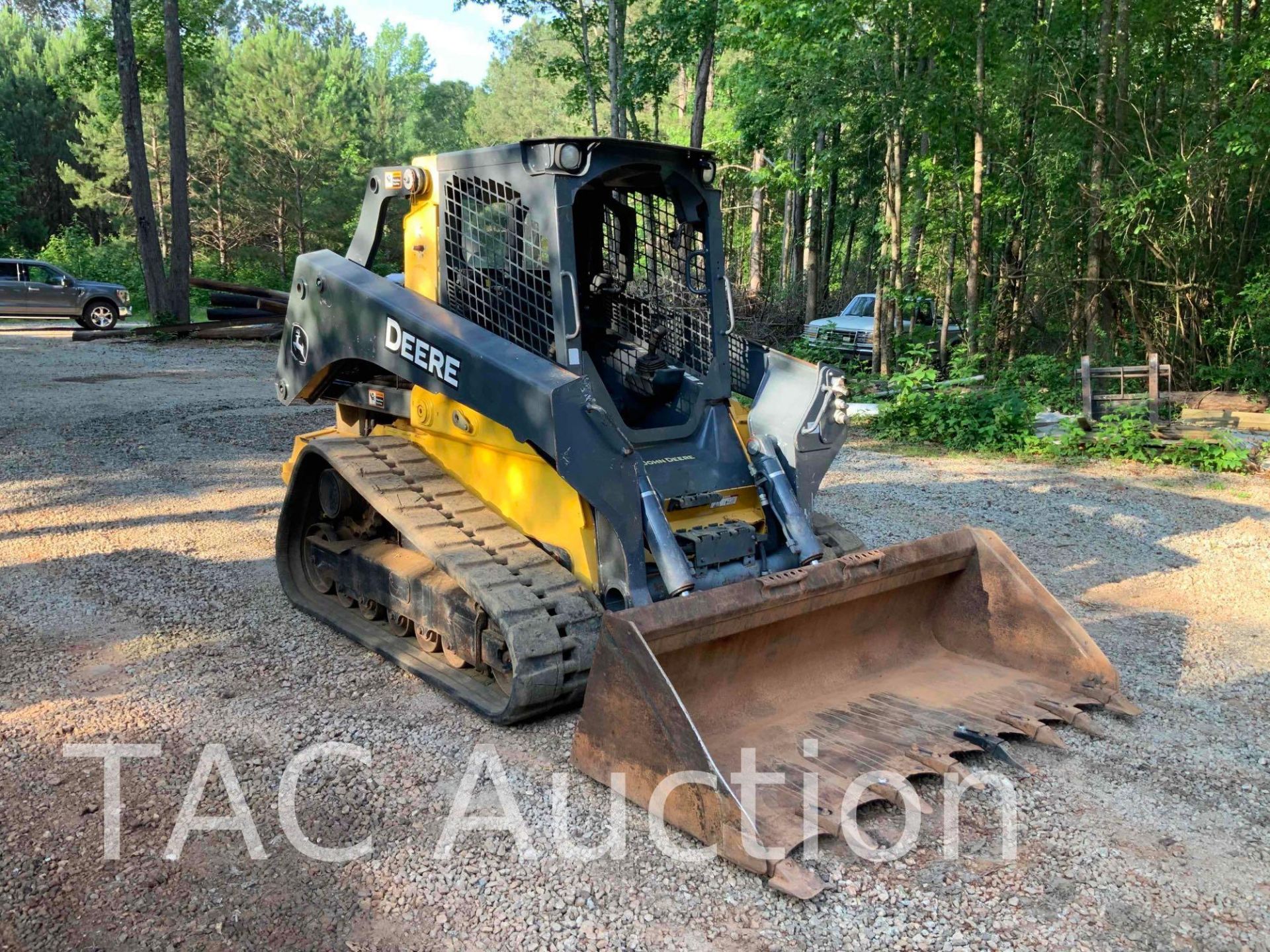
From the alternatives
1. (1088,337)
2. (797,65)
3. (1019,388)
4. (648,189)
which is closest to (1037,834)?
(648,189)

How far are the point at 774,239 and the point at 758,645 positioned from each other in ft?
113

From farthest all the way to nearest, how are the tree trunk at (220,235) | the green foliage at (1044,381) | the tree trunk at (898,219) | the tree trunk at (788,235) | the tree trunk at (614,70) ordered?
the tree trunk at (220,235) < the tree trunk at (788,235) < the tree trunk at (614,70) < the tree trunk at (898,219) < the green foliage at (1044,381)

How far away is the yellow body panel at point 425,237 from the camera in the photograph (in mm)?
4934

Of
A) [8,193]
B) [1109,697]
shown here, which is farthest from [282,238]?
[1109,697]

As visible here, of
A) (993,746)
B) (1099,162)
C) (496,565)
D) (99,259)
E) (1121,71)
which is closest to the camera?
(993,746)

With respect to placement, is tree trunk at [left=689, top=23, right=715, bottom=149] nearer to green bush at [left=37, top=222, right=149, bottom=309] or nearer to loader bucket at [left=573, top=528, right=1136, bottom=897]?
green bush at [left=37, top=222, right=149, bottom=309]

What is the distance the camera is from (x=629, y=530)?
13.8ft

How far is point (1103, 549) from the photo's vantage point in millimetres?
7355

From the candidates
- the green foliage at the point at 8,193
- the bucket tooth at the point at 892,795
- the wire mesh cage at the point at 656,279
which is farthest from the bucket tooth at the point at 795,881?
the green foliage at the point at 8,193

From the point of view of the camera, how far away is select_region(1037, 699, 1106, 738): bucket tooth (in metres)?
4.20

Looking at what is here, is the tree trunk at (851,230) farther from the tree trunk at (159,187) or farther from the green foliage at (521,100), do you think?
the green foliage at (521,100)

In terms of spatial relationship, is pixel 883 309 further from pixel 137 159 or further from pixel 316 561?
pixel 137 159

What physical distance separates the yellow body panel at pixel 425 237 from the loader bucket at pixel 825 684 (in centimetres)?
220

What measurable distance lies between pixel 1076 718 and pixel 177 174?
68.5ft
